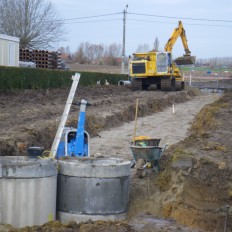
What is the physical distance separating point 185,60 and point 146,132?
19.8 meters

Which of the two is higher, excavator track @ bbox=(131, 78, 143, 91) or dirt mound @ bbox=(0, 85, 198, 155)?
excavator track @ bbox=(131, 78, 143, 91)

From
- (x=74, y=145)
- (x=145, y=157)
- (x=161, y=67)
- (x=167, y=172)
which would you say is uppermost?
(x=161, y=67)

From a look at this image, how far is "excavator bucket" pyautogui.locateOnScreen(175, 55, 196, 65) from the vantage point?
3406 centimetres

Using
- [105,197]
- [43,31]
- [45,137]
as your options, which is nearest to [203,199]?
[105,197]

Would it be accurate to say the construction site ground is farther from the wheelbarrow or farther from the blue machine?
the blue machine

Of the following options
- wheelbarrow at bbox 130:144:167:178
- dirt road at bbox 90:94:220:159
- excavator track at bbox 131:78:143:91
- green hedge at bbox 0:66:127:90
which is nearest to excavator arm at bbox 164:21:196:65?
excavator track at bbox 131:78:143:91

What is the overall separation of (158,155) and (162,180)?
77 cm

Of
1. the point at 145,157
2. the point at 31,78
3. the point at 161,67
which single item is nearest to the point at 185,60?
the point at 161,67

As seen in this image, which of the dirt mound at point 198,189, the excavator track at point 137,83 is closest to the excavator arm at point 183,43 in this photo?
the excavator track at point 137,83

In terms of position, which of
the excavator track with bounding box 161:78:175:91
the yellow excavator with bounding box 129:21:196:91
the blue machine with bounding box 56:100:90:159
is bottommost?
the blue machine with bounding box 56:100:90:159

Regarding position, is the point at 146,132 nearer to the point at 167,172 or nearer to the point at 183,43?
the point at 167,172

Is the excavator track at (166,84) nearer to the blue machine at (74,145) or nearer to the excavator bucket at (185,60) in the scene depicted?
the excavator bucket at (185,60)

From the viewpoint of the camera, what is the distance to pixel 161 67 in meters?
32.0

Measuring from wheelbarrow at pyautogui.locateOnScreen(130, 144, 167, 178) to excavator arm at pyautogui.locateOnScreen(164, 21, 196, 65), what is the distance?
2571 centimetres
